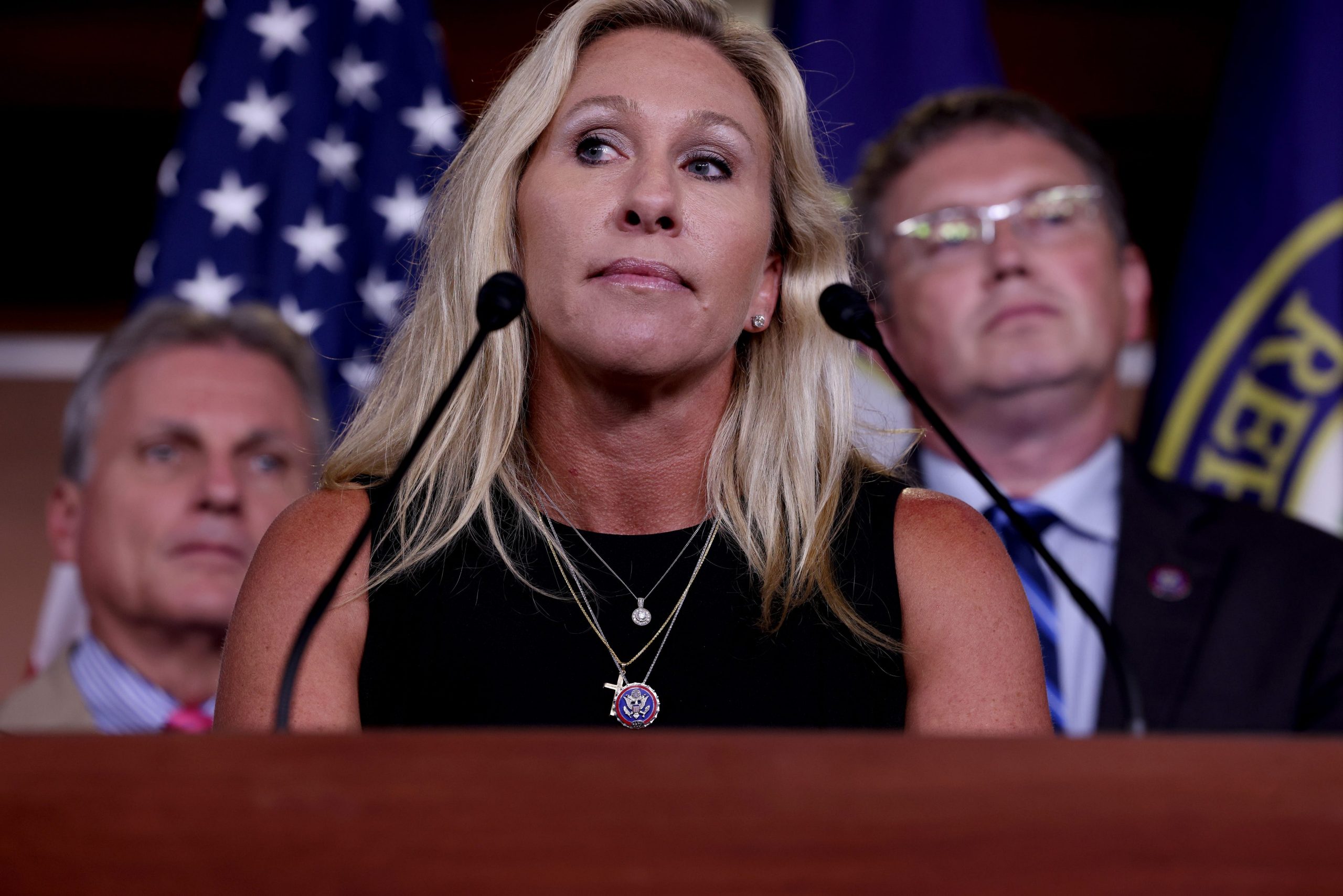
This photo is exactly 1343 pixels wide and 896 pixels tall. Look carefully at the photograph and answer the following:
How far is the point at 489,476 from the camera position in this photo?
1530 millimetres

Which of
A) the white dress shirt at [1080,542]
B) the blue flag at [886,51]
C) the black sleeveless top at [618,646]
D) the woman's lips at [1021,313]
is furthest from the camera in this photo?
the blue flag at [886,51]

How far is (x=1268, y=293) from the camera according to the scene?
2783 mm

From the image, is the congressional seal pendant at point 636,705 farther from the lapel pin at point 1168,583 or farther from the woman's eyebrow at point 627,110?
the lapel pin at point 1168,583

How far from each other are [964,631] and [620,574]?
0.37 m

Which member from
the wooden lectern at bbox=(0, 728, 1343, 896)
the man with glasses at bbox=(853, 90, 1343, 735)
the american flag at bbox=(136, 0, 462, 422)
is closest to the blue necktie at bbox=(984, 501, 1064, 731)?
the man with glasses at bbox=(853, 90, 1343, 735)

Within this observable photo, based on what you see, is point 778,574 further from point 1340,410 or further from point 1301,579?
point 1340,410

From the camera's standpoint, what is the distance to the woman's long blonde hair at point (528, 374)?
4.99ft

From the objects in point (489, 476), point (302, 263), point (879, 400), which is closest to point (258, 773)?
point (489, 476)

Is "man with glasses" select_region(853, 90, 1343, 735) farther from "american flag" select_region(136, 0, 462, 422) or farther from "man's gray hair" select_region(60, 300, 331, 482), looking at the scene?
"man's gray hair" select_region(60, 300, 331, 482)

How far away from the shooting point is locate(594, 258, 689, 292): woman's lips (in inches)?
54.8

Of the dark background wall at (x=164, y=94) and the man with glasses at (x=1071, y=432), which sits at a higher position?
the dark background wall at (x=164, y=94)

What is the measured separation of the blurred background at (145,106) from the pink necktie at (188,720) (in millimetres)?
1562

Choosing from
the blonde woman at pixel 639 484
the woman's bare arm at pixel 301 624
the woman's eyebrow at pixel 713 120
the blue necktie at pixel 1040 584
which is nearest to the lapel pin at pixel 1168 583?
the blue necktie at pixel 1040 584

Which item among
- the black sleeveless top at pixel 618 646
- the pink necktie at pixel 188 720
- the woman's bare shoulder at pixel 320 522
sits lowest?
the pink necktie at pixel 188 720
